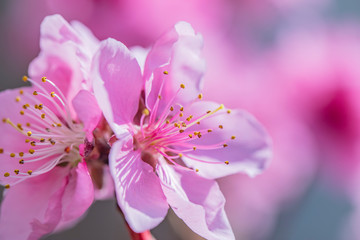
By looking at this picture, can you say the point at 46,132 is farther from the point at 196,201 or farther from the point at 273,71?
the point at 273,71

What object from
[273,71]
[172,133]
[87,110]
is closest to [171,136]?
[172,133]

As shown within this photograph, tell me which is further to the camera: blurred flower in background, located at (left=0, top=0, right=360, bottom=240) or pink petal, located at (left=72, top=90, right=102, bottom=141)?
blurred flower in background, located at (left=0, top=0, right=360, bottom=240)

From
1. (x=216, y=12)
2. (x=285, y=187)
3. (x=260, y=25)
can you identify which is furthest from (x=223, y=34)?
(x=285, y=187)

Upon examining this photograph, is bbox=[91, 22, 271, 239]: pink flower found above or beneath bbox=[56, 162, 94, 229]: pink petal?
above

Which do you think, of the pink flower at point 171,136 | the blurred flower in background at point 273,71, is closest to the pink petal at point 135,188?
the pink flower at point 171,136

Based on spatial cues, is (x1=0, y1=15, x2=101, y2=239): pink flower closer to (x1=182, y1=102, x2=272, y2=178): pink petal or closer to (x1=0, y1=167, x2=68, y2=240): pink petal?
(x1=0, y1=167, x2=68, y2=240): pink petal

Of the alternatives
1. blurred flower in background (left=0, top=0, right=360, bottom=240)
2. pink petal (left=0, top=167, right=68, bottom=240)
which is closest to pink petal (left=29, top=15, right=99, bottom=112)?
pink petal (left=0, top=167, right=68, bottom=240)
